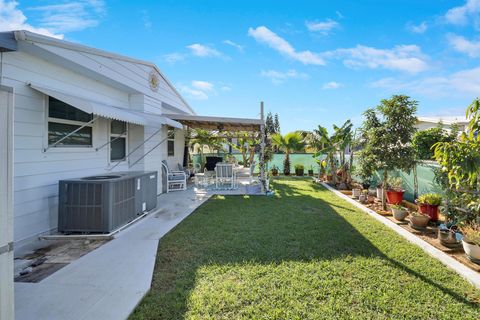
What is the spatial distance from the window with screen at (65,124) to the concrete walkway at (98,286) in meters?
2.69

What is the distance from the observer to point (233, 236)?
5.25 metres

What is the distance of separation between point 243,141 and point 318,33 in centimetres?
869

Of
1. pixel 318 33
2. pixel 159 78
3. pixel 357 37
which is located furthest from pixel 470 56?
pixel 159 78

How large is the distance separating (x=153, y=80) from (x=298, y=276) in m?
8.80

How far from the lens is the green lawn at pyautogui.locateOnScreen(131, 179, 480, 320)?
2832 millimetres

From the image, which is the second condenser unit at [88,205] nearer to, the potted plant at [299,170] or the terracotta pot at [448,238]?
the terracotta pot at [448,238]

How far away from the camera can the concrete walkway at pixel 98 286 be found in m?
2.72

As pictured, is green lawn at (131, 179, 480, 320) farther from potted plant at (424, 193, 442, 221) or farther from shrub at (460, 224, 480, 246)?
potted plant at (424, 193, 442, 221)

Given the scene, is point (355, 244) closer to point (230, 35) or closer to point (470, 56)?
point (470, 56)

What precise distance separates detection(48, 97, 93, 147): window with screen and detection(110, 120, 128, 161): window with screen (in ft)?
2.95

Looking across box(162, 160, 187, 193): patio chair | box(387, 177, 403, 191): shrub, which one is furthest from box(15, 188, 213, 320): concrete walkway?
box(387, 177, 403, 191): shrub

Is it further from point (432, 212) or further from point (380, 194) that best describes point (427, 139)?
point (432, 212)

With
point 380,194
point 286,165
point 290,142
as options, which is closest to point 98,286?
point 380,194

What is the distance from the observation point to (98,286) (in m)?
3.25
